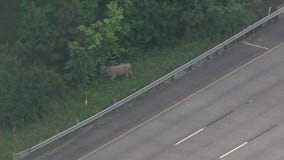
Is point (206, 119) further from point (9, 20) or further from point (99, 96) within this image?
point (9, 20)

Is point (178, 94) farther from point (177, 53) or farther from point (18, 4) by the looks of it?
point (18, 4)

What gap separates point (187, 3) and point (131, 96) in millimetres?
8258

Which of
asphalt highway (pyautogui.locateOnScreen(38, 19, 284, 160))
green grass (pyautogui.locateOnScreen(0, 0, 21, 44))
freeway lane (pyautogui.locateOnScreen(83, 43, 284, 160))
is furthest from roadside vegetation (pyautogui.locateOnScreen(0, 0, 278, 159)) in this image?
freeway lane (pyautogui.locateOnScreen(83, 43, 284, 160))

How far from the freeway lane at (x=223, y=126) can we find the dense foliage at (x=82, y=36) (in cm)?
505

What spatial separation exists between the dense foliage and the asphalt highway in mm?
3240

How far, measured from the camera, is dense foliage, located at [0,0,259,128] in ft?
144

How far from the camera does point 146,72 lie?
48.2 m

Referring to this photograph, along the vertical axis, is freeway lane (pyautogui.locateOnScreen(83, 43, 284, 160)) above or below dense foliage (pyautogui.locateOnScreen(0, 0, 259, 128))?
below

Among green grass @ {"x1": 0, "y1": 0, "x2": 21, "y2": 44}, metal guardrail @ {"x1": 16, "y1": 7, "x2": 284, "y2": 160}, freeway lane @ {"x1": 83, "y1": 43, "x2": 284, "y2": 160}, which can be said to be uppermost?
green grass @ {"x1": 0, "y1": 0, "x2": 21, "y2": 44}

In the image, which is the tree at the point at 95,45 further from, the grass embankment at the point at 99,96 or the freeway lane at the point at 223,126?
the freeway lane at the point at 223,126

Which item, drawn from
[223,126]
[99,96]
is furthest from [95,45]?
[223,126]

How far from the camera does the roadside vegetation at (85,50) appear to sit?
43.7 meters

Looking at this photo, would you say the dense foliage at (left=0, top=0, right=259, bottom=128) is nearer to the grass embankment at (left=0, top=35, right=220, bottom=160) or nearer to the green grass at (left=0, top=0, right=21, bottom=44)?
the grass embankment at (left=0, top=35, right=220, bottom=160)

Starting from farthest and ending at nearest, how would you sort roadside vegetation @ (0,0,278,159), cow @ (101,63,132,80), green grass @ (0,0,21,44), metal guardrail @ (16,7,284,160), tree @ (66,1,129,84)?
green grass @ (0,0,21,44), cow @ (101,63,132,80), tree @ (66,1,129,84), roadside vegetation @ (0,0,278,159), metal guardrail @ (16,7,284,160)
